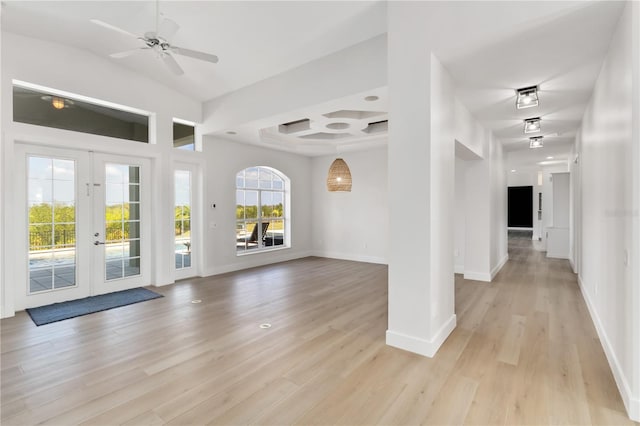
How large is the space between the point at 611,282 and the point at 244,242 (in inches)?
252

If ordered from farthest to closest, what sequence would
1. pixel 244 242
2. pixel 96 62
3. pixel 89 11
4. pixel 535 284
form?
pixel 244 242, pixel 535 284, pixel 96 62, pixel 89 11

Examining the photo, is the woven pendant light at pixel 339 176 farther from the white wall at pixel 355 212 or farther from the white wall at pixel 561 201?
the white wall at pixel 561 201

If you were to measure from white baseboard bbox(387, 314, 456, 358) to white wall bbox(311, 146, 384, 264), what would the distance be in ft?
13.2

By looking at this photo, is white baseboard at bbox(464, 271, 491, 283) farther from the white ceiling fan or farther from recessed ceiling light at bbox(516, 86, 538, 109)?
the white ceiling fan

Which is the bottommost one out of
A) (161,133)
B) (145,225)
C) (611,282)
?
(611,282)

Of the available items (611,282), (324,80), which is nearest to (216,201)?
(324,80)

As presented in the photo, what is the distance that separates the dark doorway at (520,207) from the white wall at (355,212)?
1292 centimetres

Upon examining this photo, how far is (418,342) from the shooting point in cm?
297

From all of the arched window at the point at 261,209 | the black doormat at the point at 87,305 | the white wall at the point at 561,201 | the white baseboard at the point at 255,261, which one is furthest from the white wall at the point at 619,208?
the arched window at the point at 261,209

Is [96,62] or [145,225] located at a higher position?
[96,62]

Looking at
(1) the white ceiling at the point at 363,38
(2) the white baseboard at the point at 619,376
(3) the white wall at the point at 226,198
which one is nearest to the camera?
(2) the white baseboard at the point at 619,376

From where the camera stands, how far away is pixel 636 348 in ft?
6.69

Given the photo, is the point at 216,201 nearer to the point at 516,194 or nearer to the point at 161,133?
the point at 161,133

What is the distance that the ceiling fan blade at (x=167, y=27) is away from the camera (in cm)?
302
